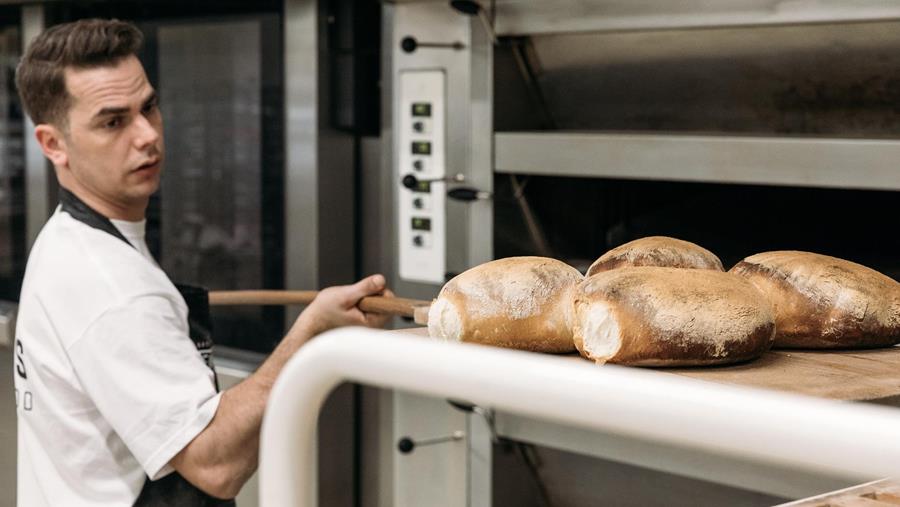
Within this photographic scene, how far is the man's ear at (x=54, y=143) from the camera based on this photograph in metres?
1.72

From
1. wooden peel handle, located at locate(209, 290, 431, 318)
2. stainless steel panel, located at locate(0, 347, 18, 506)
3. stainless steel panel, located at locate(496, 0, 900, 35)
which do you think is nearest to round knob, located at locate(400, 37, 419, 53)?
stainless steel panel, located at locate(496, 0, 900, 35)

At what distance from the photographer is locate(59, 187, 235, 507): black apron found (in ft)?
5.22

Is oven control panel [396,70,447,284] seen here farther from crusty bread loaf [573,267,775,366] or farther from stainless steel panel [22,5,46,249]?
crusty bread loaf [573,267,775,366]

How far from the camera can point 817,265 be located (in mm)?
906

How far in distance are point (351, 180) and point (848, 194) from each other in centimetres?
111

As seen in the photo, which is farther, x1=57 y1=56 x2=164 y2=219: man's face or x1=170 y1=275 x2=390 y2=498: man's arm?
x1=57 y1=56 x2=164 y2=219: man's face

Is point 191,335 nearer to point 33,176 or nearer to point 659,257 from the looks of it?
point 659,257

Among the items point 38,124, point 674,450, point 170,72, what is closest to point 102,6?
point 170,72

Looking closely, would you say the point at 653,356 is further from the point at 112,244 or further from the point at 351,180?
the point at 351,180

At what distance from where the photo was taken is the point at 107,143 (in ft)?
5.60

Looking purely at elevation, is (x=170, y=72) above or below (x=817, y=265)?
above

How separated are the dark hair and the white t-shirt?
0.58 ft

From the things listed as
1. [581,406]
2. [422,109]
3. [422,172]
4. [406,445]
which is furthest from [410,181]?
[581,406]

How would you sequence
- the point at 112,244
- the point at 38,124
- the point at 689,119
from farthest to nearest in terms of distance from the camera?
the point at 689,119
the point at 38,124
the point at 112,244
